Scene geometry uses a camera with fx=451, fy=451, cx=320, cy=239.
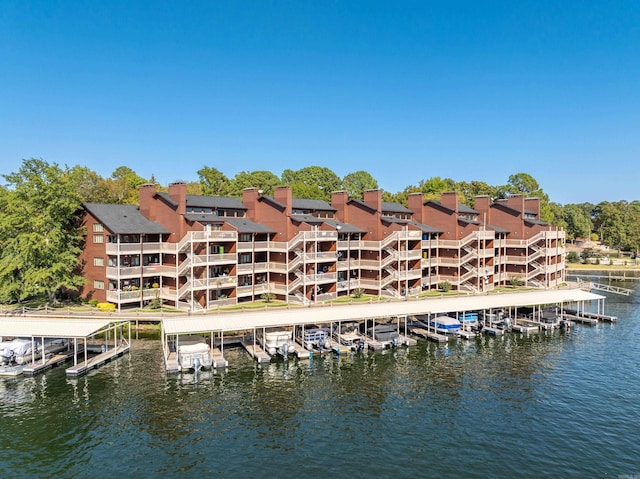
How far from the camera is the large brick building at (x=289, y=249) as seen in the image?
167ft

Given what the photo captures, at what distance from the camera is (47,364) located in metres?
38.2

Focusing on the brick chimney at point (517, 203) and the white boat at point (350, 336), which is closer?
the white boat at point (350, 336)

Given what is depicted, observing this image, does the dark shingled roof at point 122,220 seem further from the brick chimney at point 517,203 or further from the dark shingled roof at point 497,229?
the brick chimney at point 517,203

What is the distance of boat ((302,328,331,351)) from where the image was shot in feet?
146

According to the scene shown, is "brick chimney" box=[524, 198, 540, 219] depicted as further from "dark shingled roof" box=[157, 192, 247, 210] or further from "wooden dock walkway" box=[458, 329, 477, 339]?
"dark shingled roof" box=[157, 192, 247, 210]

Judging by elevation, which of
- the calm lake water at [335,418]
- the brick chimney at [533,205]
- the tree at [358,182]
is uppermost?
the tree at [358,182]

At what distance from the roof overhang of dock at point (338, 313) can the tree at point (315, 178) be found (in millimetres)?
82181

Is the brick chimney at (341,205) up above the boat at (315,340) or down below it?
above

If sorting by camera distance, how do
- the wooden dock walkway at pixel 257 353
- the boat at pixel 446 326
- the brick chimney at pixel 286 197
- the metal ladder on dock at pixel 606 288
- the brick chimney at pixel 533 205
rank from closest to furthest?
1. the wooden dock walkway at pixel 257 353
2. the boat at pixel 446 326
3. the brick chimney at pixel 286 197
4. the metal ladder on dock at pixel 606 288
5. the brick chimney at pixel 533 205

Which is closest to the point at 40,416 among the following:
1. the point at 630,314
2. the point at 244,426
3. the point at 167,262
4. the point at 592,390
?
the point at 244,426

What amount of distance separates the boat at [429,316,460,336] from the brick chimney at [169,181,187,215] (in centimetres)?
3192

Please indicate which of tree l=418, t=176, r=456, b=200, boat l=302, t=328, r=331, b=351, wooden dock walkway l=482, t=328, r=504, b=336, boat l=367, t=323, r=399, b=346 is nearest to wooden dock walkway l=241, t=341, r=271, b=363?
boat l=302, t=328, r=331, b=351

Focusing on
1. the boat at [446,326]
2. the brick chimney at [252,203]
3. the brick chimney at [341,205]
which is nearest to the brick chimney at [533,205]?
the brick chimney at [341,205]

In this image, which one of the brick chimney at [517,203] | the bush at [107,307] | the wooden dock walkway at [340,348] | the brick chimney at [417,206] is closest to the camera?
the wooden dock walkway at [340,348]
